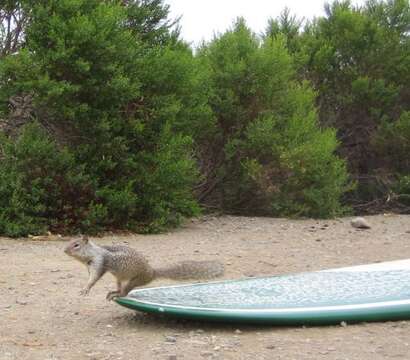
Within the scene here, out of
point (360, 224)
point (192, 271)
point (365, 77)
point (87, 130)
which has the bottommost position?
point (360, 224)

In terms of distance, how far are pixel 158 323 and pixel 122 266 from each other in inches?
16.2

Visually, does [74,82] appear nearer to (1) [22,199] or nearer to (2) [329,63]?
(1) [22,199]

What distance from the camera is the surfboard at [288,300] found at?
15.1 feet

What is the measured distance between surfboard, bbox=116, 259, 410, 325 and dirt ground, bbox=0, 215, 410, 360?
91 mm

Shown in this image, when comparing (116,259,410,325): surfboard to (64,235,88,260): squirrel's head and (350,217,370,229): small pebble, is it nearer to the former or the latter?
(64,235,88,260): squirrel's head

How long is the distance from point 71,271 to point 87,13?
14.0 feet

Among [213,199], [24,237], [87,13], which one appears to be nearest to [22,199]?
[24,237]

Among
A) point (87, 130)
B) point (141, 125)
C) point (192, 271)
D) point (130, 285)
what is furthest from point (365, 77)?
point (130, 285)

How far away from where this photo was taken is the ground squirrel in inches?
190

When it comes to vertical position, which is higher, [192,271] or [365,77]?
[365,77]

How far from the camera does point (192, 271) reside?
16.5 feet

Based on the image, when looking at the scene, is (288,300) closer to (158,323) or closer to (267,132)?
(158,323)

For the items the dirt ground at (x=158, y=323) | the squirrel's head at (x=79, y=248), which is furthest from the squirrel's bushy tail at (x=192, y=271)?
the squirrel's head at (x=79, y=248)

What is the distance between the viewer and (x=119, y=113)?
1014cm
